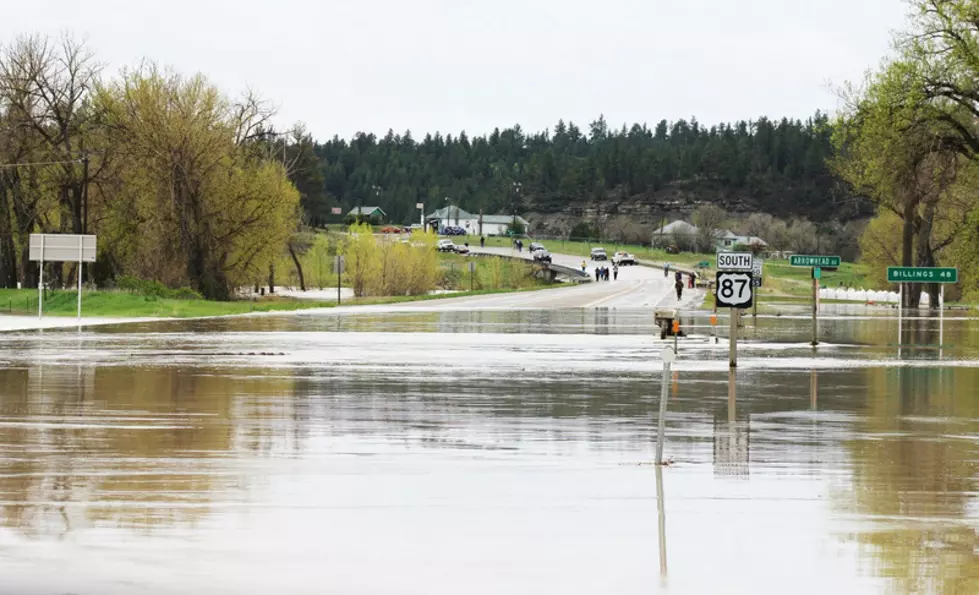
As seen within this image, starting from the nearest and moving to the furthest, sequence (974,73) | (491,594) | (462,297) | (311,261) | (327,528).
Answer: (491,594) < (327,528) < (974,73) < (462,297) < (311,261)

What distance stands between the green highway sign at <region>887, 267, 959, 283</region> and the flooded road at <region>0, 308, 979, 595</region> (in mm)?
13901

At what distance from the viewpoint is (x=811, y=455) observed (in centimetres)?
1530

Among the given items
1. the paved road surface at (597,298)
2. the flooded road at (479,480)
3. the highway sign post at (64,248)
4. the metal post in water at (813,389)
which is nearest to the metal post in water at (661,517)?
the flooded road at (479,480)

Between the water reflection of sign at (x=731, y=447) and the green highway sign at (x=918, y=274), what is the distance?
25.0 metres

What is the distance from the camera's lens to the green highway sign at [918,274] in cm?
4256

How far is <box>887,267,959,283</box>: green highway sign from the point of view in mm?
42562

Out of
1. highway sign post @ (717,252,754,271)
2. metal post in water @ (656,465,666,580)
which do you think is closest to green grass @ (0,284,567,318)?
highway sign post @ (717,252,754,271)

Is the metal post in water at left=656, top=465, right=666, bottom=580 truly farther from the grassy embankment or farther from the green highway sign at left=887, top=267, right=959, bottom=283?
the grassy embankment

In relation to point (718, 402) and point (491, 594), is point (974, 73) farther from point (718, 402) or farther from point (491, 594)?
point (491, 594)

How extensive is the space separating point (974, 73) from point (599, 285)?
6435 cm

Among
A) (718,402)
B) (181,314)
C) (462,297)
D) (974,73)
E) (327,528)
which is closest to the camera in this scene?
(327,528)

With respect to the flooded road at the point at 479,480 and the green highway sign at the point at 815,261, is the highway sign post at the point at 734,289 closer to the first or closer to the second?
the flooded road at the point at 479,480

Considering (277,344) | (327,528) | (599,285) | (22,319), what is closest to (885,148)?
(277,344)

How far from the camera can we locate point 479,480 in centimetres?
1332
